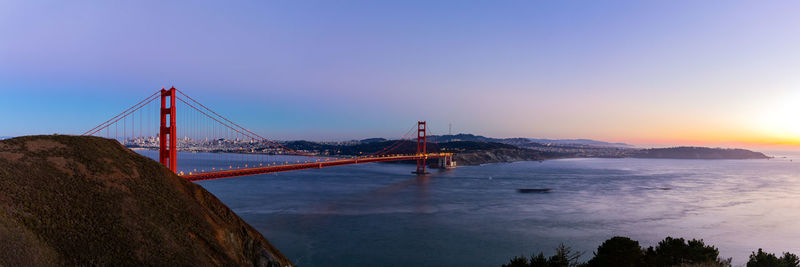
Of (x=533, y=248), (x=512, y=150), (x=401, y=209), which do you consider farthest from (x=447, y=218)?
(x=512, y=150)

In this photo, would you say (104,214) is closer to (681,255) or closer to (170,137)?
(170,137)

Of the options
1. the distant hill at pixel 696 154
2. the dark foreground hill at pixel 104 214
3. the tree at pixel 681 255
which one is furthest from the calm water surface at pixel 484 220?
A: the distant hill at pixel 696 154

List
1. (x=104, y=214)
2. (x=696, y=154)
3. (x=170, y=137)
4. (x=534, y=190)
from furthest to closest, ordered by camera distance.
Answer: (x=696, y=154), (x=534, y=190), (x=170, y=137), (x=104, y=214)

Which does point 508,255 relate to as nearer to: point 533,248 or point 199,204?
point 533,248

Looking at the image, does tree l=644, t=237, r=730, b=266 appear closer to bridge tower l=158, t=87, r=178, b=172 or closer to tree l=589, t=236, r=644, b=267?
tree l=589, t=236, r=644, b=267

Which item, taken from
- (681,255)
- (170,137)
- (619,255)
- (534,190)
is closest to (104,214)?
(170,137)

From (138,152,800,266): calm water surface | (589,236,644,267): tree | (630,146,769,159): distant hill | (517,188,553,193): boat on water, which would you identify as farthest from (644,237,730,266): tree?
(630,146,769,159): distant hill

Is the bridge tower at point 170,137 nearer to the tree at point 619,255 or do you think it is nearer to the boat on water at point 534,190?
the tree at point 619,255
